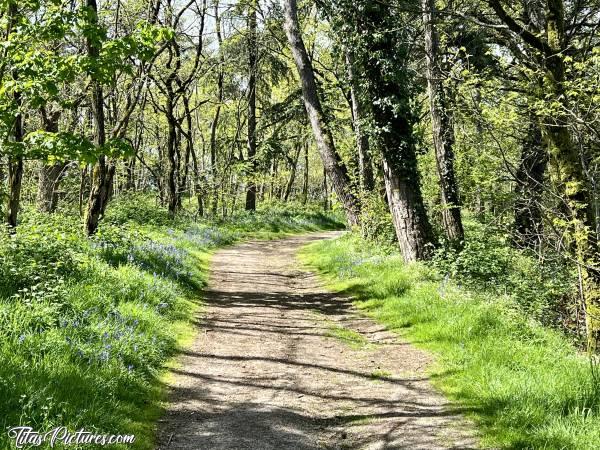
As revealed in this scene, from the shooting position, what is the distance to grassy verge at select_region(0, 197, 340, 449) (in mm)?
Answer: 4129

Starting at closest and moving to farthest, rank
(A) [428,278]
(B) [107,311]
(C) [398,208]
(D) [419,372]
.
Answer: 1. (D) [419,372]
2. (B) [107,311]
3. (A) [428,278]
4. (C) [398,208]

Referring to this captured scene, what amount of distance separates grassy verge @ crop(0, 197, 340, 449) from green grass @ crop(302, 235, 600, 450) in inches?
123

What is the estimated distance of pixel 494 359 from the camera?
5.83 meters

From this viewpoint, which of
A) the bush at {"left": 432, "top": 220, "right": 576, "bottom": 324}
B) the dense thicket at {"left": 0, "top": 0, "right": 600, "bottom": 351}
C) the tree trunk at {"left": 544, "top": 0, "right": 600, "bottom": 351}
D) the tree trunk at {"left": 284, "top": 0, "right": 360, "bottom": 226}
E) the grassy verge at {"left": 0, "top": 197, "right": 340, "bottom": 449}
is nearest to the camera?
the grassy verge at {"left": 0, "top": 197, "right": 340, "bottom": 449}

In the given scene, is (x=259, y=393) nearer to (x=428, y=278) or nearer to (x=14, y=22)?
(x=428, y=278)

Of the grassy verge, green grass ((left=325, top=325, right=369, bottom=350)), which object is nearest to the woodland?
the grassy verge

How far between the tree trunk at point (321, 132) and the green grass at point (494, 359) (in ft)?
19.0

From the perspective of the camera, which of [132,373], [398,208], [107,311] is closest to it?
[132,373]

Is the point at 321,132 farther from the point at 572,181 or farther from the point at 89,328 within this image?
the point at 89,328

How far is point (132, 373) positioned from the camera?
17.6 ft

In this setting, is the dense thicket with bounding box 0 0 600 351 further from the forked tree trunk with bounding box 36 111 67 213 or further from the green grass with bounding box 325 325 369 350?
the green grass with bounding box 325 325 369 350

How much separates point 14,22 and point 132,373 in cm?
651

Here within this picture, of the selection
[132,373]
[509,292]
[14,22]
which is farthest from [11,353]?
[509,292]

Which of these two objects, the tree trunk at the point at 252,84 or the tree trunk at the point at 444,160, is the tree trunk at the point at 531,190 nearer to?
the tree trunk at the point at 444,160
